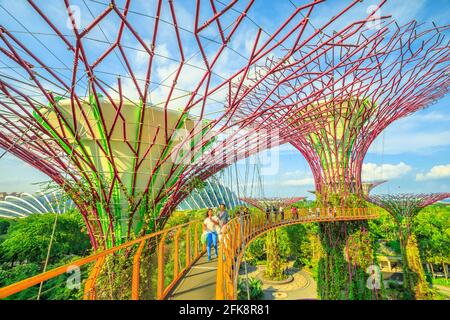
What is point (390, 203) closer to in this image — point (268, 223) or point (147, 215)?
point (268, 223)

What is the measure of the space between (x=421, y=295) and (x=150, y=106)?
67.4 ft

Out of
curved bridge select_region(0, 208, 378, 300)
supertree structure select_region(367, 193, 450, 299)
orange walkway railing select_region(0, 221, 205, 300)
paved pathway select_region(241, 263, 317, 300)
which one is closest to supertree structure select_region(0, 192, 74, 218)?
paved pathway select_region(241, 263, 317, 300)

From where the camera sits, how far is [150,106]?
8664 millimetres

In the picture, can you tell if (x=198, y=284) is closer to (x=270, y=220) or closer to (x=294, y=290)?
(x=270, y=220)

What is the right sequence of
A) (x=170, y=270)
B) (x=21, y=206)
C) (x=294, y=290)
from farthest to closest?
(x=21, y=206) → (x=294, y=290) → (x=170, y=270)

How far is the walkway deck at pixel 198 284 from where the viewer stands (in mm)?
4488

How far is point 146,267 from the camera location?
22.3ft

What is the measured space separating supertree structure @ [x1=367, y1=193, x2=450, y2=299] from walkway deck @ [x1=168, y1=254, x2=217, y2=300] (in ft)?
58.6

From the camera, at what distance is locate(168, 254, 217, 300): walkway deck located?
4488mm

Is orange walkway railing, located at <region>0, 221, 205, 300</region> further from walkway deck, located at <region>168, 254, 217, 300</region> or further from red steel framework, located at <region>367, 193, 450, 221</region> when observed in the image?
red steel framework, located at <region>367, 193, 450, 221</region>

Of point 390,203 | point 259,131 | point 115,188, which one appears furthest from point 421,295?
point 115,188

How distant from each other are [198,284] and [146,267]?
242 cm

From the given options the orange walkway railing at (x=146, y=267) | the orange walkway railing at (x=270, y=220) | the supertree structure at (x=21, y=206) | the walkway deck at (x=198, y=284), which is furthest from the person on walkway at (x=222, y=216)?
the supertree structure at (x=21, y=206)

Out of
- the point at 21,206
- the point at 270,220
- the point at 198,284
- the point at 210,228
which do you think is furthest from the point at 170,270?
the point at 21,206
